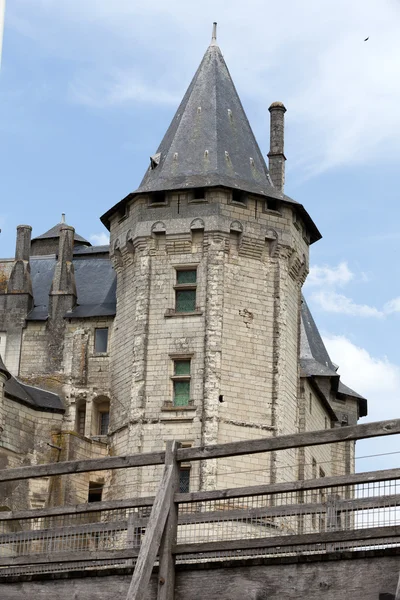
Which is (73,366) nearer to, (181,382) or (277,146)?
(181,382)

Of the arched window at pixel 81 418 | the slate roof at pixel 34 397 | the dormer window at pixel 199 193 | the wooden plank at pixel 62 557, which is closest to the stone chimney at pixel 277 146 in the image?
the dormer window at pixel 199 193

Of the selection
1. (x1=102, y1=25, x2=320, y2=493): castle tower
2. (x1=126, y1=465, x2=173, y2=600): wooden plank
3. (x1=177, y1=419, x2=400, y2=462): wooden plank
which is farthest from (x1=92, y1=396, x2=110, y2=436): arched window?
(x1=126, y1=465, x2=173, y2=600): wooden plank

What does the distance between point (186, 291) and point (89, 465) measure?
29226 mm

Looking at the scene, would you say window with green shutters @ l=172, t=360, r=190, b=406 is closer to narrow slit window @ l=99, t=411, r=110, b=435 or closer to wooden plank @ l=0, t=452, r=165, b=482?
narrow slit window @ l=99, t=411, r=110, b=435

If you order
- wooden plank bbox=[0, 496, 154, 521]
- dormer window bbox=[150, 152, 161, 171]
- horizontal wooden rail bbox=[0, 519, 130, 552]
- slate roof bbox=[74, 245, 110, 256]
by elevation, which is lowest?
horizontal wooden rail bbox=[0, 519, 130, 552]

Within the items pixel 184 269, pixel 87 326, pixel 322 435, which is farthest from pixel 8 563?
pixel 87 326

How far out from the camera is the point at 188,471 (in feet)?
125

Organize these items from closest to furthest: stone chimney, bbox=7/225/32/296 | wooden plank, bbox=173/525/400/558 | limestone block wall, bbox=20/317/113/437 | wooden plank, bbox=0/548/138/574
Result: wooden plank, bbox=173/525/400/558 < wooden plank, bbox=0/548/138/574 < limestone block wall, bbox=20/317/113/437 < stone chimney, bbox=7/225/32/296

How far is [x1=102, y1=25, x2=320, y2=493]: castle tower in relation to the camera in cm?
3897

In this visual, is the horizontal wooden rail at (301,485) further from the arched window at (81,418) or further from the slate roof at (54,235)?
the slate roof at (54,235)

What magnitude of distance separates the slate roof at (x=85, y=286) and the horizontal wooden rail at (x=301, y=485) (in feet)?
106

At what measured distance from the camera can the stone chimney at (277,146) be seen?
45.4m

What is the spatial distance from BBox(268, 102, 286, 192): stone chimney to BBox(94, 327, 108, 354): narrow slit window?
7738mm

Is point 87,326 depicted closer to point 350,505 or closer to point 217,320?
point 217,320
